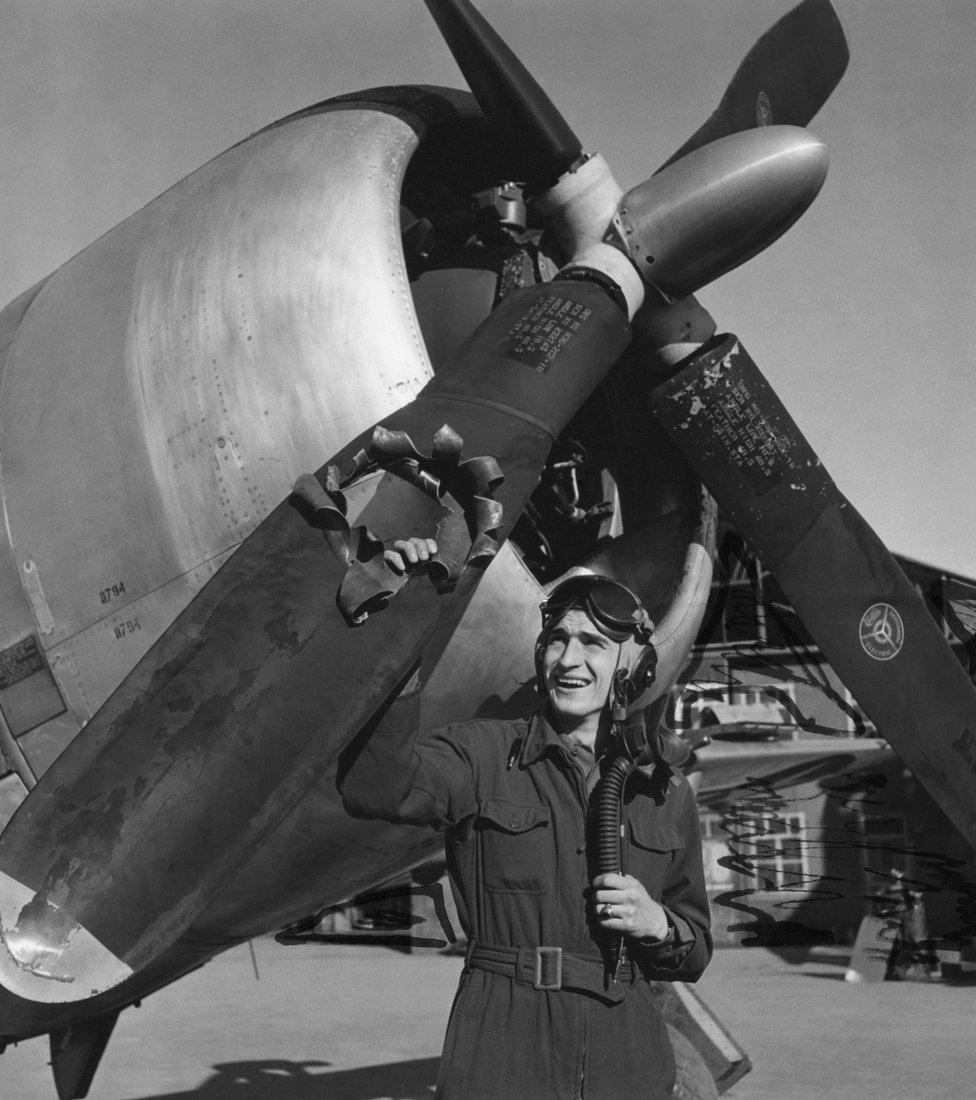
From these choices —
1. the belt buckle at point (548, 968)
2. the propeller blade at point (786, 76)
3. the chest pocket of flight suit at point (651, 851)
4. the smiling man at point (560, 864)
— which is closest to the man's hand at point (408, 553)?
the smiling man at point (560, 864)

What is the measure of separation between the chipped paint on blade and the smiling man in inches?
29.9

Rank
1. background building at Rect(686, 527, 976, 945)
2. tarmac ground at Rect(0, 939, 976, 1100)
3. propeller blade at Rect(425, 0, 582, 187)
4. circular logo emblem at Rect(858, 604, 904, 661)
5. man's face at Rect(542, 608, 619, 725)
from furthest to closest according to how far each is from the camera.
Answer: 1. tarmac ground at Rect(0, 939, 976, 1100)
2. background building at Rect(686, 527, 976, 945)
3. circular logo emblem at Rect(858, 604, 904, 661)
4. propeller blade at Rect(425, 0, 582, 187)
5. man's face at Rect(542, 608, 619, 725)

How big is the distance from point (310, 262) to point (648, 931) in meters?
2.44

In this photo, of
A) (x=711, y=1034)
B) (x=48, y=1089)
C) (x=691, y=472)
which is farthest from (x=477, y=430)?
(x=48, y=1089)

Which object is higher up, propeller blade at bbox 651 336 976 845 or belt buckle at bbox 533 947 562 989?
propeller blade at bbox 651 336 976 845

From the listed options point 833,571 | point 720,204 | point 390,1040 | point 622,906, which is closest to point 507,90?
point 720,204

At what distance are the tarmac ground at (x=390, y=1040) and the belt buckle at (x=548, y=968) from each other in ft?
20.2

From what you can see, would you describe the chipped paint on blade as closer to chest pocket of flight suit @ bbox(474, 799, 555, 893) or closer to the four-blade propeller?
the four-blade propeller

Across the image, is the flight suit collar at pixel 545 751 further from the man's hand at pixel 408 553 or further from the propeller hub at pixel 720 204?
the propeller hub at pixel 720 204

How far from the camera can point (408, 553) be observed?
298 centimetres

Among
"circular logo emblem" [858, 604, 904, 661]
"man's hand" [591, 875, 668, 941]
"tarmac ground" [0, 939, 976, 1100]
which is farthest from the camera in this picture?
"tarmac ground" [0, 939, 976, 1100]

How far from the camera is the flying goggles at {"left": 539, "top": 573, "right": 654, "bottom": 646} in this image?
3.12 m

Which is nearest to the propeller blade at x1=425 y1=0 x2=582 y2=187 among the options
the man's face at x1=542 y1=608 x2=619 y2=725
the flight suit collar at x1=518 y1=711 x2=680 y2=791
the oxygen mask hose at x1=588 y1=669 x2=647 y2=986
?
the man's face at x1=542 y1=608 x2=619 y2=725

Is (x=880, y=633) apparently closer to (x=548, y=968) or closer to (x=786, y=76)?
→ (x=786, y=76)
